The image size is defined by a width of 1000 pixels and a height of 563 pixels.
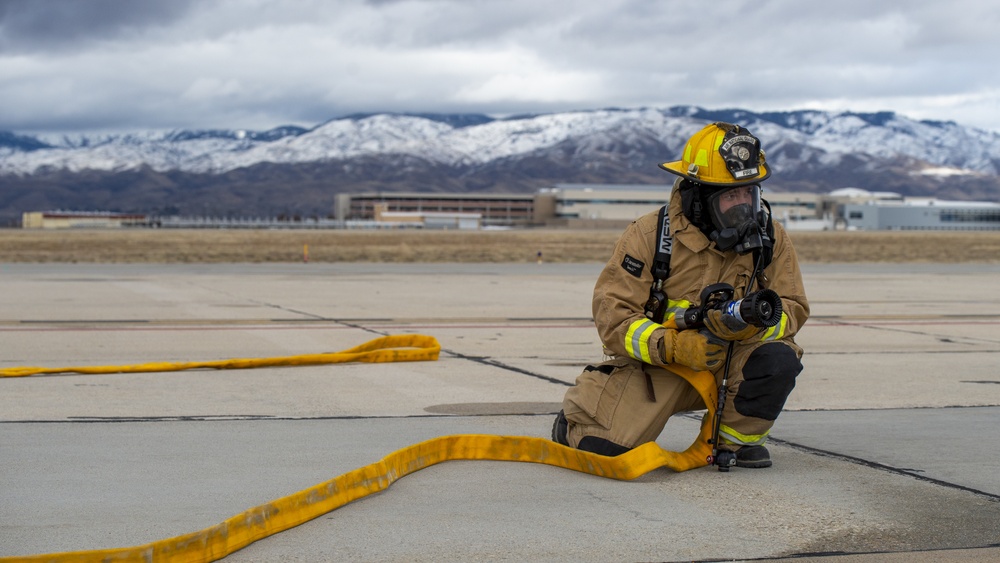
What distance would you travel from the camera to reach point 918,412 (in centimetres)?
834

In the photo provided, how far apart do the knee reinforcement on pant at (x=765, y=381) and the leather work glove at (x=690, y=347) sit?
316 millimetres

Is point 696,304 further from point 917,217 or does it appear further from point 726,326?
point 917,217

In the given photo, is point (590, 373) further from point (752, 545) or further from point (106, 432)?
point (106, 432)

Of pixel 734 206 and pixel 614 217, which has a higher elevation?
pixel 734 206

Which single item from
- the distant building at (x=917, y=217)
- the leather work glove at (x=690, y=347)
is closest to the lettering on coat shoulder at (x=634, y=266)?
the leather work glove at (x=690, y=347)

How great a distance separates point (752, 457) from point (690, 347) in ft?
2.63

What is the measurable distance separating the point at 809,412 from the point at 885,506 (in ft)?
9.96

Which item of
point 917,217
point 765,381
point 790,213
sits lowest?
point 765,381

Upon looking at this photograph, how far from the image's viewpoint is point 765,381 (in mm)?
6156

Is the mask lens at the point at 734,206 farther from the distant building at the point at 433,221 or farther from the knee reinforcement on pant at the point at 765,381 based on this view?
the distant building at the point at 433,221

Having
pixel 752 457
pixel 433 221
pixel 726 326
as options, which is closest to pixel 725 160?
pixel 726 326

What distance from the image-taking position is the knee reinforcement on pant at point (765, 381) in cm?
615

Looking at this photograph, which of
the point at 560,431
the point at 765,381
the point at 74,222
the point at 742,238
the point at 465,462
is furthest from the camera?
the point at 74,222

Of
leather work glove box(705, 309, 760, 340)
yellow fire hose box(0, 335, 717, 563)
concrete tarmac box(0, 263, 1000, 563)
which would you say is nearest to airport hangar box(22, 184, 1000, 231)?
concrete tarmac box(0, 263, 1000, 563)
